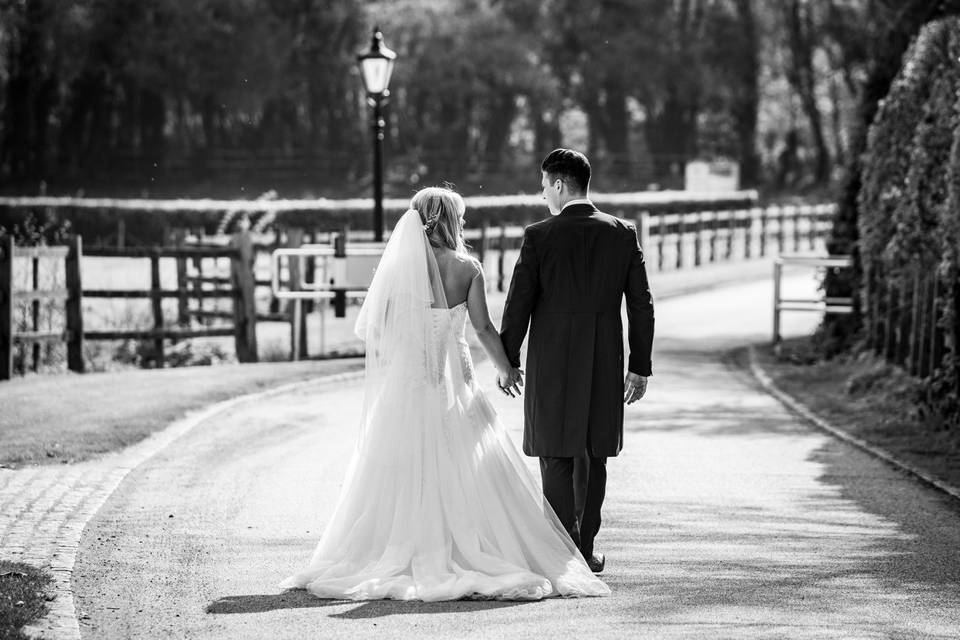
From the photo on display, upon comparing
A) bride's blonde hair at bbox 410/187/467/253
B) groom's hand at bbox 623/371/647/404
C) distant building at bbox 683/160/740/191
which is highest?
distant building at bbox 683/160/740/191

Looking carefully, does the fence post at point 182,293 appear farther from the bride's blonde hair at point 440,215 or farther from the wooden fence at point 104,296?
the bride's blonde hair at point 440,215

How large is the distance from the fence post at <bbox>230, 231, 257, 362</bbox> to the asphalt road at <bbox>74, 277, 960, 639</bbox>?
525 cm

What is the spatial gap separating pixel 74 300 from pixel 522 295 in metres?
11.2

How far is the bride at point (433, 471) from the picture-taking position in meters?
6.73

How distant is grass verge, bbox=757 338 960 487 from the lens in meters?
11.4

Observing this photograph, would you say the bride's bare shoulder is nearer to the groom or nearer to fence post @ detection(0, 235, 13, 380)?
the groom

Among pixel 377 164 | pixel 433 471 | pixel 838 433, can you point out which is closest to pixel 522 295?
pixel 433 471

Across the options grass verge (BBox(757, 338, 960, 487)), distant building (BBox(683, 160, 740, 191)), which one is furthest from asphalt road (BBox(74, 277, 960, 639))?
distant building (BBox(683, 160, 740, 191))

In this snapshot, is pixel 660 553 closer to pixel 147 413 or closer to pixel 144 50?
pixel 147 413

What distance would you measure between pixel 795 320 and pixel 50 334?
11950 mm

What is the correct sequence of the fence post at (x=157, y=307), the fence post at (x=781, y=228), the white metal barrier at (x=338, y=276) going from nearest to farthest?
the white metal barrier at (x=338, y=276) < the fence post at (x=157, y=307) < the fence post at (x=781, y=228)

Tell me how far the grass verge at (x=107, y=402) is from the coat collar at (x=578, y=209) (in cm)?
500

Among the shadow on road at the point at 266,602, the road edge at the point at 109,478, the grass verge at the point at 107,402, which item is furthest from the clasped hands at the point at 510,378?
the grass verge at the point at 107,402

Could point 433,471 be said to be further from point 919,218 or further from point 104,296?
point 104,296
